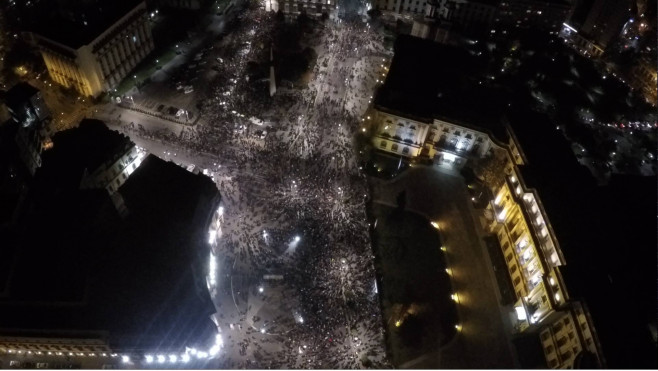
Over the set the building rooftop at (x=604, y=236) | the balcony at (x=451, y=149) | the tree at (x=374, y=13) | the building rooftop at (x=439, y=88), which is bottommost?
the balcony at (x=451, y=149)

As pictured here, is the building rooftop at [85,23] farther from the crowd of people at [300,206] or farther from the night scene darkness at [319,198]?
the crowd of people at [300,206]

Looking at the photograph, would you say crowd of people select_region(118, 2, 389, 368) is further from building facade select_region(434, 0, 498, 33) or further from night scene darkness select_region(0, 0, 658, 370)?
building facade select_region(434, 0, 498, 33)

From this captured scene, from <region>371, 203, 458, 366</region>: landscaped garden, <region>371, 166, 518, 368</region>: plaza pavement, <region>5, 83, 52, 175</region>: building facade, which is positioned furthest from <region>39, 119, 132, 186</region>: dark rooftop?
<region>371, 166, 518, 368</region>: plaza pavement

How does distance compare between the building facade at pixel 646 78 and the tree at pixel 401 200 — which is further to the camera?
the building facade at pixel 646 78

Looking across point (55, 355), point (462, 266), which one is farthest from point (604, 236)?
point (55, 355)

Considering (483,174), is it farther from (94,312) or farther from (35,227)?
(35,227)

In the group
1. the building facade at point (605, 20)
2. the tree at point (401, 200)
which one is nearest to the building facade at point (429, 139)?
the tree at point (401, 200)

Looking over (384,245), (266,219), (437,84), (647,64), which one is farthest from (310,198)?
(647,64)
